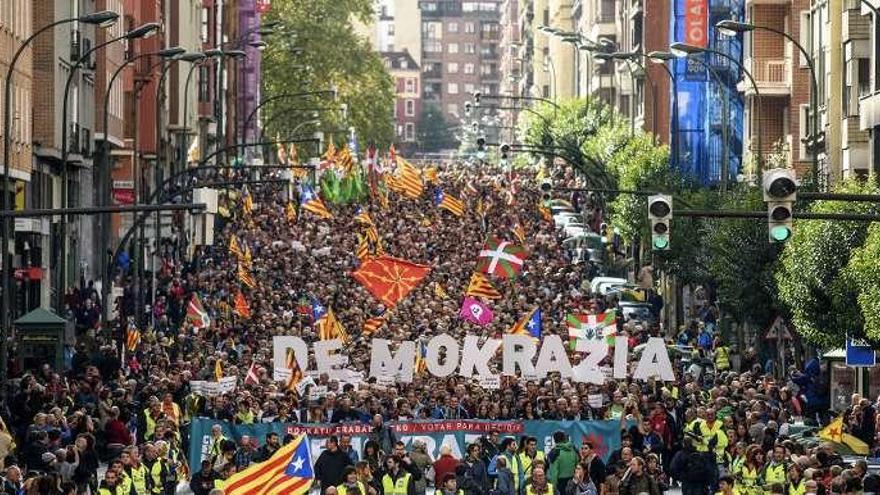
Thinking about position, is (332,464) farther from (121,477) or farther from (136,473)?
(121,477)

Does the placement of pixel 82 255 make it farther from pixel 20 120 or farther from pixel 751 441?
pixel 751 441

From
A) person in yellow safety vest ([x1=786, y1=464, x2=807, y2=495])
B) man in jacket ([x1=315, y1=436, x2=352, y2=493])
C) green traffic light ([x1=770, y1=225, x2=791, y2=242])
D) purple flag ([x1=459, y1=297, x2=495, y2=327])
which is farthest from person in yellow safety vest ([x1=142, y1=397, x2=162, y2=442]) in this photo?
purple flag ([x1=459, y1=297, x2=495, y2=327])

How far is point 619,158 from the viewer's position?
270ft

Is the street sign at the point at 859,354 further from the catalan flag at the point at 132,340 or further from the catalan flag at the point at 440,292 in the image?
the catalan flag at the point at 440,292

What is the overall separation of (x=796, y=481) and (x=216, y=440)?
841cm

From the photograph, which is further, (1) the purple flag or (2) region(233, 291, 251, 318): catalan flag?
(2) region(233, 291, 251, 318): catalan flag

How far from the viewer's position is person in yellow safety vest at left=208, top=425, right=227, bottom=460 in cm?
3359

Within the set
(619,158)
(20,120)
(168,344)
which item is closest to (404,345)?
(168,344)

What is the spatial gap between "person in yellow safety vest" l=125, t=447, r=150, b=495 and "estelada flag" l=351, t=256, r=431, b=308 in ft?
71.1

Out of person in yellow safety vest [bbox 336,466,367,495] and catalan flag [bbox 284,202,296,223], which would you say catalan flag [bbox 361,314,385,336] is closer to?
person in yellow safety vest [bbox 336,466,367,495]

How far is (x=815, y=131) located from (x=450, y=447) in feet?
49.6

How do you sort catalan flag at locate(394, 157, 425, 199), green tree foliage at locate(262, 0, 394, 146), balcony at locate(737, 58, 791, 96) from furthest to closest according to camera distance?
green tree foliage at locate(262, 0, 394, 146)
catalan flag at locate(394, 157, 425, 199)
balcony at locate(737, 58, 791, 96)

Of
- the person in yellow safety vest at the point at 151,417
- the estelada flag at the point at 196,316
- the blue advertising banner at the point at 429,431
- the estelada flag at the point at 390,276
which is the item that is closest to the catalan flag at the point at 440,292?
the estelada flag at the point at 196,316

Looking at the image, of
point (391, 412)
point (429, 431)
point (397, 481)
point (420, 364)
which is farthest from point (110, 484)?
point (420, 364)
